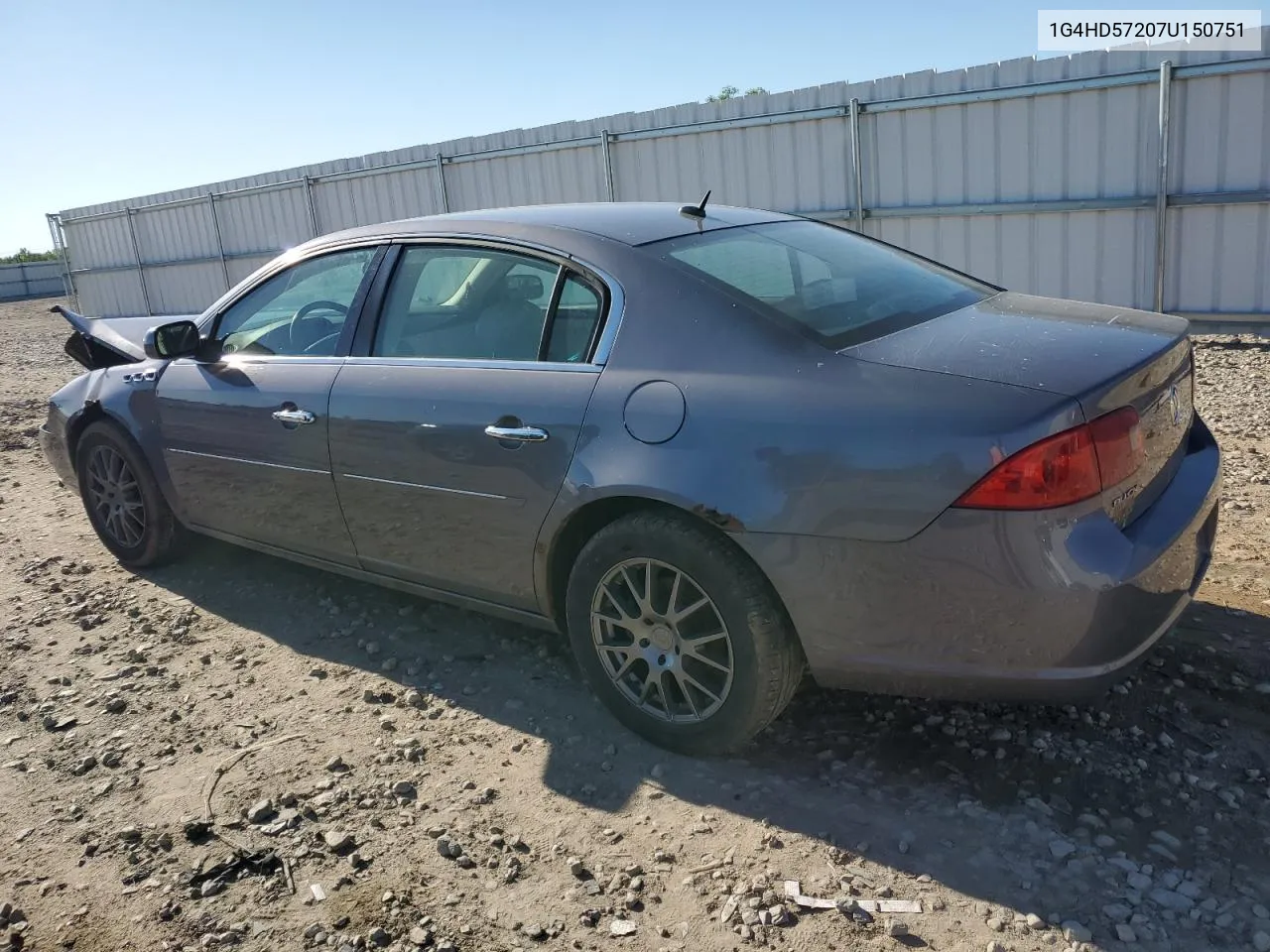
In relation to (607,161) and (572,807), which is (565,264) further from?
(607,161)

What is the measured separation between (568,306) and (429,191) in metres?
12.2

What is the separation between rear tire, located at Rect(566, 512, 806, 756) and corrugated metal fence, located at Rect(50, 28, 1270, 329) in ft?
25.5

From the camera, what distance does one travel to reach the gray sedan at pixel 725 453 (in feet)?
8.19

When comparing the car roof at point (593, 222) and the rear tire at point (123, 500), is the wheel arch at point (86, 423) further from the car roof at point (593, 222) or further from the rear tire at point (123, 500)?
the car roof at point (593, 222)

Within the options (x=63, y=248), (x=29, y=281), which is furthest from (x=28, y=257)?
(x=63, y=248)

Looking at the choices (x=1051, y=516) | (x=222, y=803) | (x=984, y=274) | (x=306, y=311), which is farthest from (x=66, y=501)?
(x=984, y=274)

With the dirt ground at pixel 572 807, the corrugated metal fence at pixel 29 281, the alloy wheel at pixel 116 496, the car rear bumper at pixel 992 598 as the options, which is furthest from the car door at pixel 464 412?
the corrugated metal fence at pixel 29 281

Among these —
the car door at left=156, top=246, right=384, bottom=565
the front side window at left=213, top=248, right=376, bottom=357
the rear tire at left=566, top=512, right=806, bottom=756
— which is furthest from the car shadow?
the front side window at left=213, top=248, right=376, bottom=357

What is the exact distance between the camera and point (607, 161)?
12.3 m

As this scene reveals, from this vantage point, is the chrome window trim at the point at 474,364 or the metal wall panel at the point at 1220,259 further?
the metal wall panel at the point at 1220,259

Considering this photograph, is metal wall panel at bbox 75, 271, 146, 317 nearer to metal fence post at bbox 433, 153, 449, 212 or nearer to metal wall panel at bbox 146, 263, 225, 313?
metal wall panel at bbox 146, 263, 225, 313

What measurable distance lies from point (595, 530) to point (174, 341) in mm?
2310

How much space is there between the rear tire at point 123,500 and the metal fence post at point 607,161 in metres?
8.35

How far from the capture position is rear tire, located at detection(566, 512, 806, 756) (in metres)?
2.82
